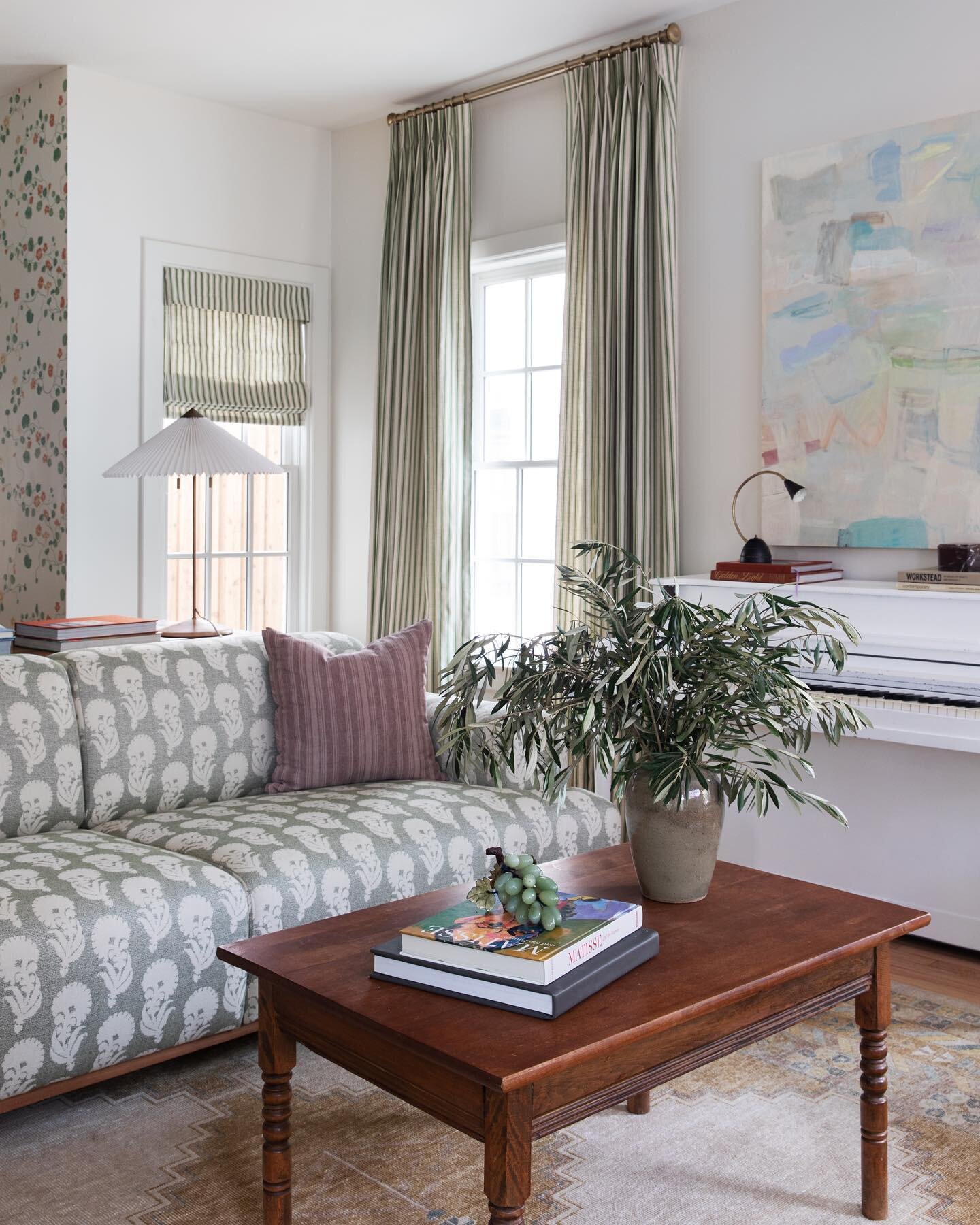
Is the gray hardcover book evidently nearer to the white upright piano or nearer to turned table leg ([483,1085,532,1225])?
turned table leg ([483,1085,532,1225])

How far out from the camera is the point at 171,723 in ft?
10.1

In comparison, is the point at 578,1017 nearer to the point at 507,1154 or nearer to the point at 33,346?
the point at 507,1154

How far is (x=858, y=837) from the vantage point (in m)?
3.60

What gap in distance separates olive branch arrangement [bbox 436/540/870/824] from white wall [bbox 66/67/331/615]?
2.95m

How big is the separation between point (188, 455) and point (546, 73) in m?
1.80

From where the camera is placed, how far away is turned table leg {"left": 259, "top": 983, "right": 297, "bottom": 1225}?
1.80m

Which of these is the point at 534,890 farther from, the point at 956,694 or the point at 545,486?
the point at 545,486

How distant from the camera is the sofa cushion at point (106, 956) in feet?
7.00

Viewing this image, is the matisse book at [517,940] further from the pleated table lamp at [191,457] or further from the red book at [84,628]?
the pleated table lamp at [191,457]

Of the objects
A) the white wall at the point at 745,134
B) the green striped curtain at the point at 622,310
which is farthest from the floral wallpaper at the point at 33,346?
the white wall at the point at 745,134

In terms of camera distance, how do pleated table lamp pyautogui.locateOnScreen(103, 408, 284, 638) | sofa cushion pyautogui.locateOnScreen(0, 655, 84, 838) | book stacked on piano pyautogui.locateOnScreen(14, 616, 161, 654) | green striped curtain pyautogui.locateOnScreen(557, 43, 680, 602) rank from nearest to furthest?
1. sofa cushion pyautogui.locateOnScreen(0, 655, 84, 838)
2. book stacked on piano pyautogui.locateOnScreen(14, 616, 161, 654)
3. green striped curtain pyautogui.locateOnScreen(557, 43, 680, 602)
4. pleated table lamp pyautogui.locateOnScreen(103, 408, 284, 638)

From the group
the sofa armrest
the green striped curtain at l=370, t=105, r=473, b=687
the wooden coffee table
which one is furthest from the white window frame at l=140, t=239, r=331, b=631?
the wooden coffee table

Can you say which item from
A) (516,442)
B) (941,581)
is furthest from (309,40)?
(941,581)

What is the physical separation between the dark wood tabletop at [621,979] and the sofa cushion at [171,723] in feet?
3.73
